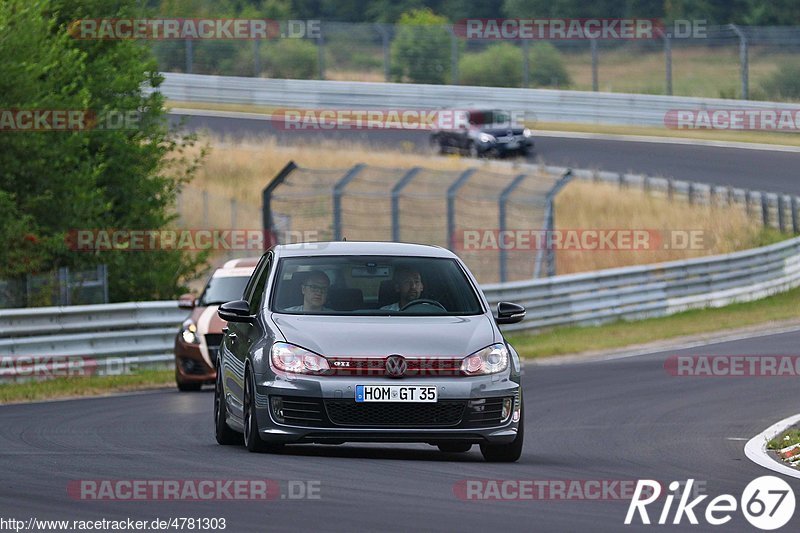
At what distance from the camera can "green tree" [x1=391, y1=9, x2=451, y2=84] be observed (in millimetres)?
53188

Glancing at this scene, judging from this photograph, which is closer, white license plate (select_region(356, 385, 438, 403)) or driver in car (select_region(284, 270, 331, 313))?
white license plate (select_region(356, 385, 438, 403))

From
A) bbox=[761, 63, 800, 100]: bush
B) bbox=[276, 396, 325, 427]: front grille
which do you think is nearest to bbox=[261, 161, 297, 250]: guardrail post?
bbox=[276, 396, 325, 427]: front grille

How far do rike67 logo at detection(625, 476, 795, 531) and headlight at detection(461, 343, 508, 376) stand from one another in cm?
121

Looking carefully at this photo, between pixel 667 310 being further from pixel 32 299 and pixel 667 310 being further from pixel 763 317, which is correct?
pixel 32 299

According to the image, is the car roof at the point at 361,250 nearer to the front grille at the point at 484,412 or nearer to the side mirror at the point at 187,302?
the front grille at the point at 484,412

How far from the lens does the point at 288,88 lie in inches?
2058

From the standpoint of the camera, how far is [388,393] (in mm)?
9859

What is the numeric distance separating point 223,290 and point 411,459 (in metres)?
8.58

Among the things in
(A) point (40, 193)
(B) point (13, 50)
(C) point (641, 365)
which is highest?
(B) point (13, 50)

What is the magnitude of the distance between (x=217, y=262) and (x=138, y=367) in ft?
49.3

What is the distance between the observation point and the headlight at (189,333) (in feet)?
58.7

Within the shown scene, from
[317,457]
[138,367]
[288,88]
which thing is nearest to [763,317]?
[138,367]

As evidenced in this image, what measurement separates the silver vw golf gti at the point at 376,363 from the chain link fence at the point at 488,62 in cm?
3908

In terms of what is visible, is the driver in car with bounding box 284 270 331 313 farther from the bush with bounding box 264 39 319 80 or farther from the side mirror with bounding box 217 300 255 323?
the bush with bounding box 264 39 319 80
